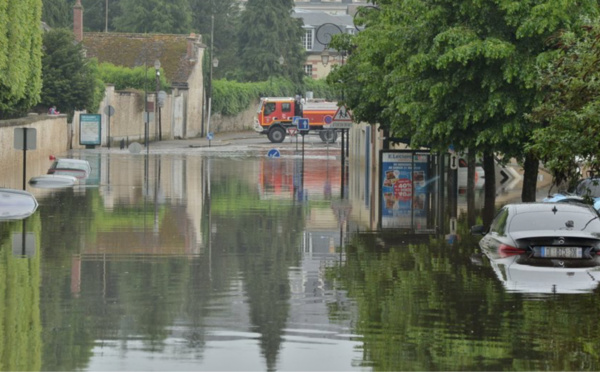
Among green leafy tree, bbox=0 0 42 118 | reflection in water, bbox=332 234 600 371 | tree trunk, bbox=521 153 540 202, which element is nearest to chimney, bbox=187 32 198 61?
green leafy tree, bbox=0 0 42 118

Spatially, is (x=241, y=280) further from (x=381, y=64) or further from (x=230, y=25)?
(x=230, y=25)

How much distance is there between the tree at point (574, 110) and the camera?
17.1m

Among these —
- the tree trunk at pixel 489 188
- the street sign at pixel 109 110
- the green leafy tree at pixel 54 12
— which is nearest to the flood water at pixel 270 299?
the tree trunk at pixel 489 188

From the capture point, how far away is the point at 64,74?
240ft

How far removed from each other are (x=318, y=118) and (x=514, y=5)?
64.9 metres

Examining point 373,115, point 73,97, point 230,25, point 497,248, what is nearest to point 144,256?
point 497,248

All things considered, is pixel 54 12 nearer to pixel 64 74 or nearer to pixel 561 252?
pixel 64 74

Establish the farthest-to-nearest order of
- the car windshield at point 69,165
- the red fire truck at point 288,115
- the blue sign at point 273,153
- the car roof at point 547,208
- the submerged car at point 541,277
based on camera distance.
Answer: the red fire truck at point 288,115 → the blue sign at point 273,153 → the car windshield at point 69,165 → the car roof at point 547,208 → the submerged car at point 541,277

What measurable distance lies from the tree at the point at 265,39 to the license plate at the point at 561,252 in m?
103

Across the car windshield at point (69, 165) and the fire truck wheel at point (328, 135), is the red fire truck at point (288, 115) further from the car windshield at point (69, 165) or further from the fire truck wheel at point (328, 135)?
the car windshield at point (69, 165)

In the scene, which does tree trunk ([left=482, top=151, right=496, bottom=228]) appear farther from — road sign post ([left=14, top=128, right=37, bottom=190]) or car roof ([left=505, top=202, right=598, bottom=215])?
road sign post ([left=14, top=128, right=37, bottom=190])

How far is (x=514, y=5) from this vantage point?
26766mm

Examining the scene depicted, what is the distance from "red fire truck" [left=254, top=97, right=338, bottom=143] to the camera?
9088 centimetres

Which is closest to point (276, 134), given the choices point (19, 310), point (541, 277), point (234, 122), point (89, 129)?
point (234, 122)
